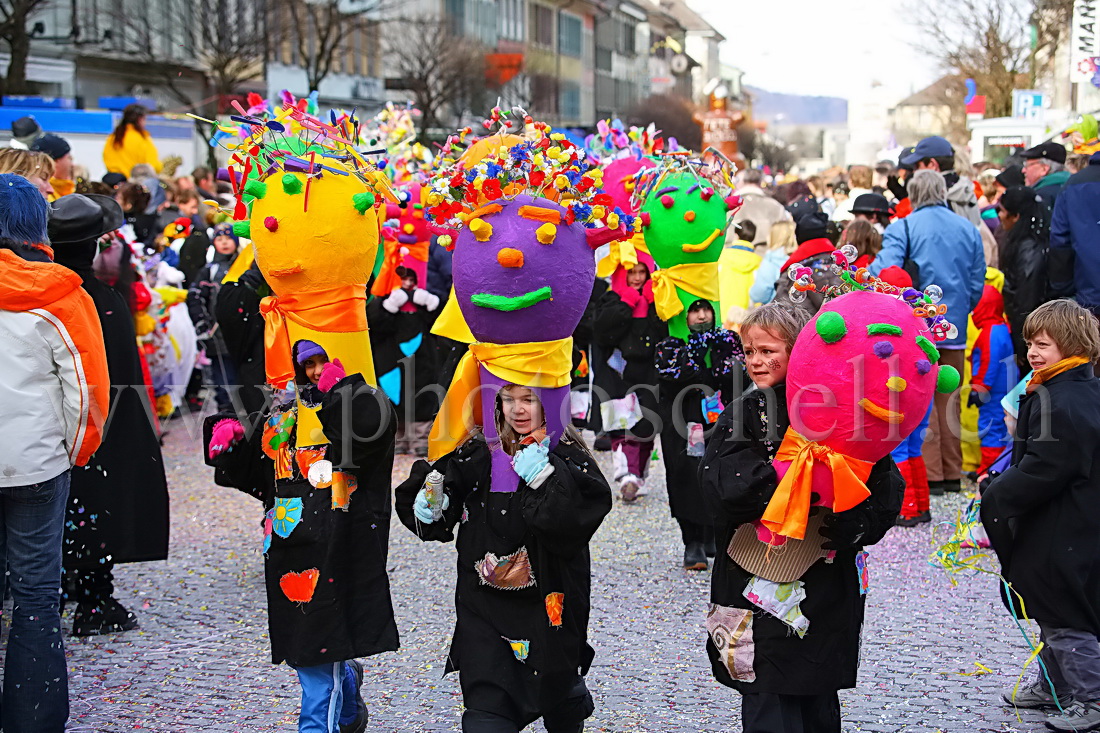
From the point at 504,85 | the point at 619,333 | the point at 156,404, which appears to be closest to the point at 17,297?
the point at 619,333

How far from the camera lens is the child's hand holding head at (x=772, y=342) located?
3869mm

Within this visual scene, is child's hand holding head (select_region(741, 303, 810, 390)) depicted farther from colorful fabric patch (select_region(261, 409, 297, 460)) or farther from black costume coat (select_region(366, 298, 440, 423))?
black costume coat (select_region(366, 298, 440, 423))

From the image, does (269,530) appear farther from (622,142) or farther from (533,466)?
(622,142)

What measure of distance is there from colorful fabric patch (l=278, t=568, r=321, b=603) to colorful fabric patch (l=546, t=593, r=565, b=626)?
32.0 inches

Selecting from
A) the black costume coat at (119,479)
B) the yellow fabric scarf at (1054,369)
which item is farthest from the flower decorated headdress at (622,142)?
the yellow fabric scarf at (1054,369)

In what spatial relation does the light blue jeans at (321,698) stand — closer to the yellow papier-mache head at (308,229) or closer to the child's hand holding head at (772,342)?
the yellow papier-mache head at (308,229)

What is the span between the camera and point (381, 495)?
4.32m

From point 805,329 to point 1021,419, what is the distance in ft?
4.28

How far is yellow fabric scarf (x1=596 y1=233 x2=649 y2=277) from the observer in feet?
23.5

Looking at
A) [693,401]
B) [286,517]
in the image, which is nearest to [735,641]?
[286,517]

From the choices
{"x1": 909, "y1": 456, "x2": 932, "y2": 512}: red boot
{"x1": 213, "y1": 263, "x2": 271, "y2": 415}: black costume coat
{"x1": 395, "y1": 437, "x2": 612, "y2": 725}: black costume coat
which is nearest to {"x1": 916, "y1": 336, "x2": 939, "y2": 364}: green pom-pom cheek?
{"x1": 395, "y1": 437, "x2": 612, "y2": 725}: black costume coat

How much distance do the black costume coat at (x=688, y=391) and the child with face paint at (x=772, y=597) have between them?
94.7 inches

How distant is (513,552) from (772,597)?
0.82 metres

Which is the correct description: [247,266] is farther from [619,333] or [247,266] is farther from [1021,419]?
[1021,419]
